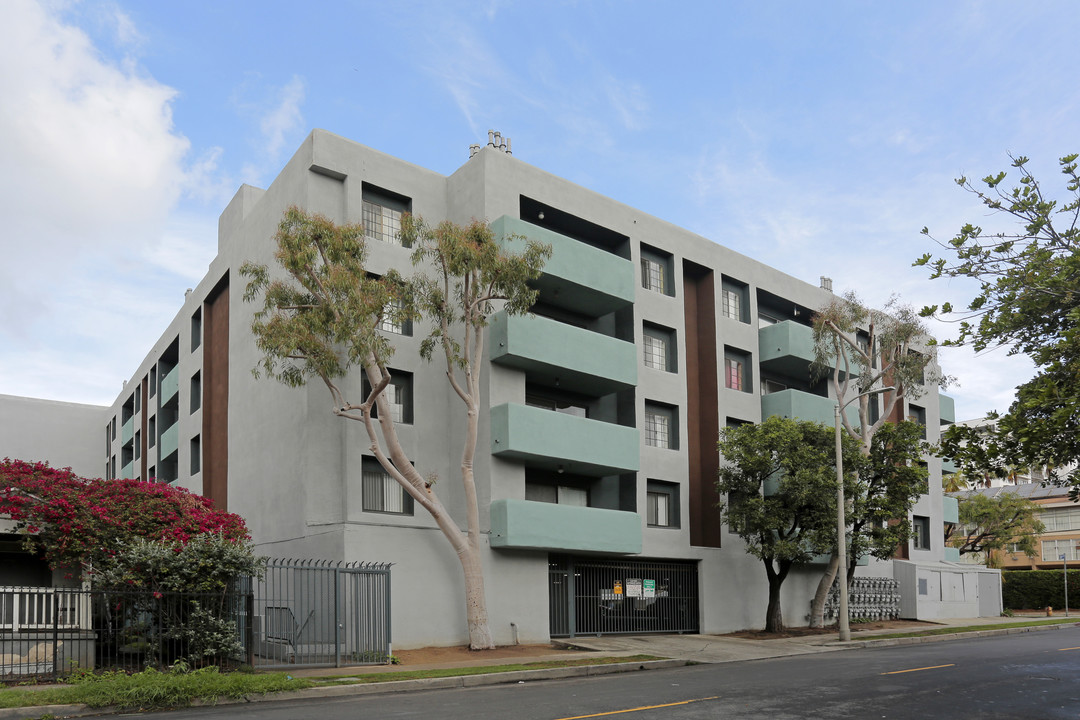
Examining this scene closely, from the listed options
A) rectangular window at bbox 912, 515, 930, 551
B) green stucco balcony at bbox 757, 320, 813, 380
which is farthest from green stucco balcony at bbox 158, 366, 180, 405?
rectangular window at bbox 912, 515, 930, 551

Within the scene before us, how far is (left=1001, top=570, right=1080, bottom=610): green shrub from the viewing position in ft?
193

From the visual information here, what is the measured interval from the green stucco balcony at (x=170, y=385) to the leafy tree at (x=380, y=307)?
1876cm

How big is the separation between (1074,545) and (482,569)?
75.2 m

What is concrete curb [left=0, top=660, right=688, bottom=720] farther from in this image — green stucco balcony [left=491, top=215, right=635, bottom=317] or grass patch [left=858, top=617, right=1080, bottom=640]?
grass patch [left=858, top=617, right=1080, bottom=640]

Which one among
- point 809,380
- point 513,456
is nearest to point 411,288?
point 513,456

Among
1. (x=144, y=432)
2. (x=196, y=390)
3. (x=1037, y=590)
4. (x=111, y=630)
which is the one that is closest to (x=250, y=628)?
(x=111, y=630)

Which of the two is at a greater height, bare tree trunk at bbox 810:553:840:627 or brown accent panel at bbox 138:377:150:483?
brown accent panel at bbox 138:377:150:483

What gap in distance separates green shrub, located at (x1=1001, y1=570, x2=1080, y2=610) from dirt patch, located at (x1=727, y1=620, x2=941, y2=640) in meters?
22.6

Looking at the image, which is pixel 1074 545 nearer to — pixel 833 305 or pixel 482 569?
pixel 833 305

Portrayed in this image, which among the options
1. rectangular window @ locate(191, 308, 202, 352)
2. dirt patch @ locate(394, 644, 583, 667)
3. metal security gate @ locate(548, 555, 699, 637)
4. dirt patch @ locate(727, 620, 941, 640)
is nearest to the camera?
dirt patch @ locate(394, 644, 583, 667)

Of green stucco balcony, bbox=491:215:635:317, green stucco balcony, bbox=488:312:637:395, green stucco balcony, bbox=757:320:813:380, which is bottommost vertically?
green stucco balcony, bbox=488:312:637:395

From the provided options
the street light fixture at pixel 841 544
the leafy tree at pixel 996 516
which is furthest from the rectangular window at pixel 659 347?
the leafy tree at pixel 996 516

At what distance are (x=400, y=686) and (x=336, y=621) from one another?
3.80m

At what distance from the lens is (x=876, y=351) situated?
4122 centimetres
